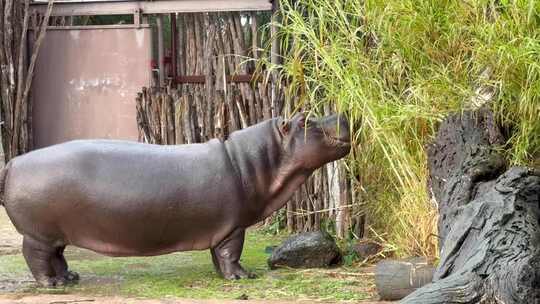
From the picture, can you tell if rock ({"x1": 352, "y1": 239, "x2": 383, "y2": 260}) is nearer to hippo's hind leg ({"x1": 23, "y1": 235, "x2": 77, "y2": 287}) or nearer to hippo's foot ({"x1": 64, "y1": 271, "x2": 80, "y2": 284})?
hippo's foot ({"x1": 64, "y1": 271, "x2": 80, "y2": 284})

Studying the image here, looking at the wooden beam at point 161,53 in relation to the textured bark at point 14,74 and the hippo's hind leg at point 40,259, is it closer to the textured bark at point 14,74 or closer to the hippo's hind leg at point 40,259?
the textured bark at point 14,74

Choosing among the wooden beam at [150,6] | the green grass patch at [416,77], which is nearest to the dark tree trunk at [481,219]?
the green grass patch at [416,77]

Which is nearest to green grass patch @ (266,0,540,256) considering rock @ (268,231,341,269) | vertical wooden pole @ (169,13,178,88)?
rock @ (268,231,341,269)

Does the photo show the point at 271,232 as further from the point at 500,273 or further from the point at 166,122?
the point at 500,273

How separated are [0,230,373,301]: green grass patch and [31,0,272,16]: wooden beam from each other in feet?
11.1

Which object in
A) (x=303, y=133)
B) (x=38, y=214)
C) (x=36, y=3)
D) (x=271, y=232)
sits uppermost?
(x=36, y=3)

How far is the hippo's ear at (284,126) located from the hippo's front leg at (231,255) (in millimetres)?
549

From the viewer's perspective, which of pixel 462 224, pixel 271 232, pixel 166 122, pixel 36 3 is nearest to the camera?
pixel 462 224

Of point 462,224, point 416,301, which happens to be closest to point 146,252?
point 462,224

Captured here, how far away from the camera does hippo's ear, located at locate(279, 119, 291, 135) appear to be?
4.85 m

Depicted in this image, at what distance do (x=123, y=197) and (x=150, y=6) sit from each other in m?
4.46

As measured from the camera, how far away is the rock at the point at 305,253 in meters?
5.02

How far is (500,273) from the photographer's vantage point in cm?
285

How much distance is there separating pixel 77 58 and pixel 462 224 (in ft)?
20.5
